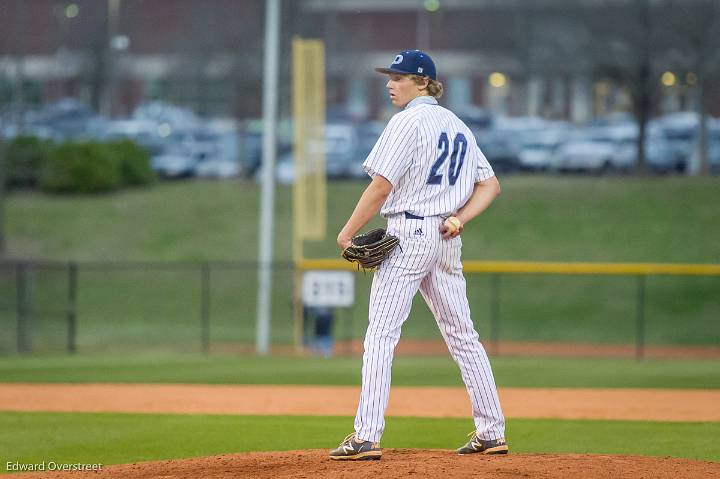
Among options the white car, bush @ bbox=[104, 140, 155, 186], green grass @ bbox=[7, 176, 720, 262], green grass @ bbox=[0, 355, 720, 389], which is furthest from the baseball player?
the white car

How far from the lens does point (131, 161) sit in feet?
121

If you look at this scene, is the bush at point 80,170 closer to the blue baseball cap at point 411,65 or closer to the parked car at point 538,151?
the parked car at point 538,151

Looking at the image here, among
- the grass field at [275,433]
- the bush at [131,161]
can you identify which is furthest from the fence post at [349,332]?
the bush at [131,161]

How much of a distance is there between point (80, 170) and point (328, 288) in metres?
19.5

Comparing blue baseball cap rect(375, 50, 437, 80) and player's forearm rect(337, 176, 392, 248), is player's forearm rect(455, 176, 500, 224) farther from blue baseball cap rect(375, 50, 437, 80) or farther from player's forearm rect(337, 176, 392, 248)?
blue baseball cap rect(375, 50, 437, 80)

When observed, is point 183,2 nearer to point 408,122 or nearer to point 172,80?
point 172,80

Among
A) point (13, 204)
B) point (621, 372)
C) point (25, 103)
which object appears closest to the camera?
point (621, 372)

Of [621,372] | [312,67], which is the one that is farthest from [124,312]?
[621,372]

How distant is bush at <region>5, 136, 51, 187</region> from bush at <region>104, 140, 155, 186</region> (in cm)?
207

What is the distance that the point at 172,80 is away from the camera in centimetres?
4225

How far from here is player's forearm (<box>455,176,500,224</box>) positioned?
21.2 ft

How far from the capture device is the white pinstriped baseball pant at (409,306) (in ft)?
20.6

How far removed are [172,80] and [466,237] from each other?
14.0 meters

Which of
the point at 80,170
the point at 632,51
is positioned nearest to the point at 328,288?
the point at 80,170
